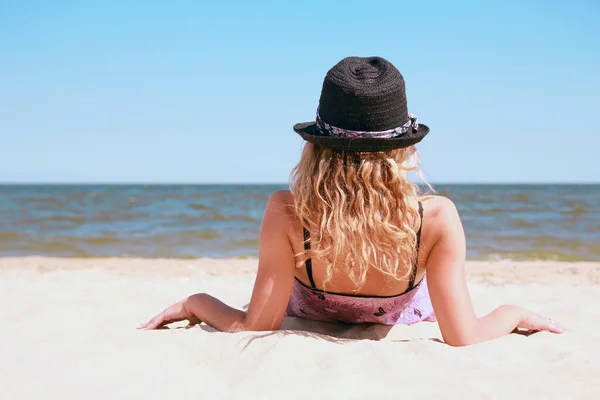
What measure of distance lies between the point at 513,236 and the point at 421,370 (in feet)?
32.8

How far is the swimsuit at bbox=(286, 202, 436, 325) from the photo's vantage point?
285 cm

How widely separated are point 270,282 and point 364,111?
973mm

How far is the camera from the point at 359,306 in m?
2.95

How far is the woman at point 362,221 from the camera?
238 cm

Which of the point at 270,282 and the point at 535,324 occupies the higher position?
the point at 270,282

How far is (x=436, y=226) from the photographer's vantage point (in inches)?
99.7

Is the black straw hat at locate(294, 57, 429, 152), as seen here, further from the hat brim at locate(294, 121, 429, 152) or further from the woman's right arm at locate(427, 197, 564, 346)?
the woman's right arm at locate(427, 197, 564, 346)

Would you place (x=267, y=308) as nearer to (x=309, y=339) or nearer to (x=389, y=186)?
(x=309, y=339)

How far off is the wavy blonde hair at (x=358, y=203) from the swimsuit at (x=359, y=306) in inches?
4.8

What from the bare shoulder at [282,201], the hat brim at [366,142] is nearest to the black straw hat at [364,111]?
the hat brim at [366,142]

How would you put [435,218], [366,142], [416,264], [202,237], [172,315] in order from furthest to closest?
[202,237] < [172,315] < [416,264] < [435,218] < [366,142]

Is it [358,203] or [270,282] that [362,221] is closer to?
[358,203]

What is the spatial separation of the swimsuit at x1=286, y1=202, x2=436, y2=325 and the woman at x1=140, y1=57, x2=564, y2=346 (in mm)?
17

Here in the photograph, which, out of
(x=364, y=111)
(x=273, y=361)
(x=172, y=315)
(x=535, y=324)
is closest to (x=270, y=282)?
(x=273, y=361)
